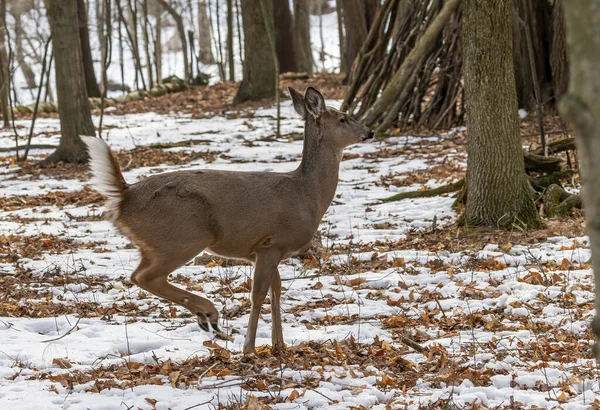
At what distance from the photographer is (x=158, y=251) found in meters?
5.46

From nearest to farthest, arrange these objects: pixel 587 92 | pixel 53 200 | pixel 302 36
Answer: pixel 587 92 < pixel 53 200 < pixel 302 36

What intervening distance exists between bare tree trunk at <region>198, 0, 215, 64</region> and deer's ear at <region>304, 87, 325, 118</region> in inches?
1660

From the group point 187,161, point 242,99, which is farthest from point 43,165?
point 242,99

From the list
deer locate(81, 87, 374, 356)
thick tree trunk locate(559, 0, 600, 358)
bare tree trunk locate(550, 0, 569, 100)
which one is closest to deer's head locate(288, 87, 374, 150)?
deer locate(81, 87, 374, 356)

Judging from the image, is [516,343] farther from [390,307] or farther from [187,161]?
[187,161]

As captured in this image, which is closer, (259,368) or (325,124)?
(259,368)

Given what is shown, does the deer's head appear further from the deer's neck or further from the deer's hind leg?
the deer's hind leg

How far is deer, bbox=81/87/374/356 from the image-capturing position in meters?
5.38

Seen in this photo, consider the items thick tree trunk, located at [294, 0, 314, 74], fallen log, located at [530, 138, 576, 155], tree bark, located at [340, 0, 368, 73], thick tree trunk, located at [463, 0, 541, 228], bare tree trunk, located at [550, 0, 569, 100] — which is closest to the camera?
thick tree trunk, located at [463, 0, 541, 228]

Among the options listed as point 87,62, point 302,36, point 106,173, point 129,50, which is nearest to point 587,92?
point 106,173

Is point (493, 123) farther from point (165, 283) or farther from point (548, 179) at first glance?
point (165, 283)

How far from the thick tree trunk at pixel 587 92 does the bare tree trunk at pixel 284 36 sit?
24.7 m

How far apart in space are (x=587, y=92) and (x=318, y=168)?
164 inches

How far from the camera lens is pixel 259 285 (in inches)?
213
